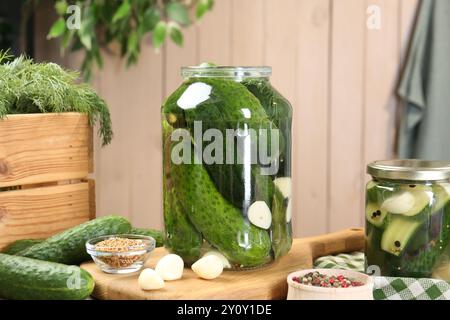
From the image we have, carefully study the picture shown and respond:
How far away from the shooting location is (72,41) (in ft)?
7.06

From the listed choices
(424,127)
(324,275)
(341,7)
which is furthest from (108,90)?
(324,275)

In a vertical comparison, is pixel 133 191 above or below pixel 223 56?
below

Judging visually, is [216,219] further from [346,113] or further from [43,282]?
[346,113]

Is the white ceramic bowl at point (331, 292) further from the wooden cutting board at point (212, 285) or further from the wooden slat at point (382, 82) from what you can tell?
the wooden slat at point (382, 82)

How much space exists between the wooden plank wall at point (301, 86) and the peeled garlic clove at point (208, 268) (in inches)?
55.2

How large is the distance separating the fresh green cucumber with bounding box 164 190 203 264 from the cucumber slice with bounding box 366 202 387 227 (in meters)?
0.21

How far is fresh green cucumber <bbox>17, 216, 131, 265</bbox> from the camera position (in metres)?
0.92

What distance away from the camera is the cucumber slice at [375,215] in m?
0.83

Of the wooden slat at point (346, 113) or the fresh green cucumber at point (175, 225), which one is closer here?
the fresh green cucumber at point (175, 225)

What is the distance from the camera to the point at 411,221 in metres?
0.81

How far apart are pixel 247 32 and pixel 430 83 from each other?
1.91 ft

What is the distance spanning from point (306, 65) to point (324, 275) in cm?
151

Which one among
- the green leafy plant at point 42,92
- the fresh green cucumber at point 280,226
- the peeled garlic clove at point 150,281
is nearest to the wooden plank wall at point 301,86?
the green leafy plant at point 42,92
